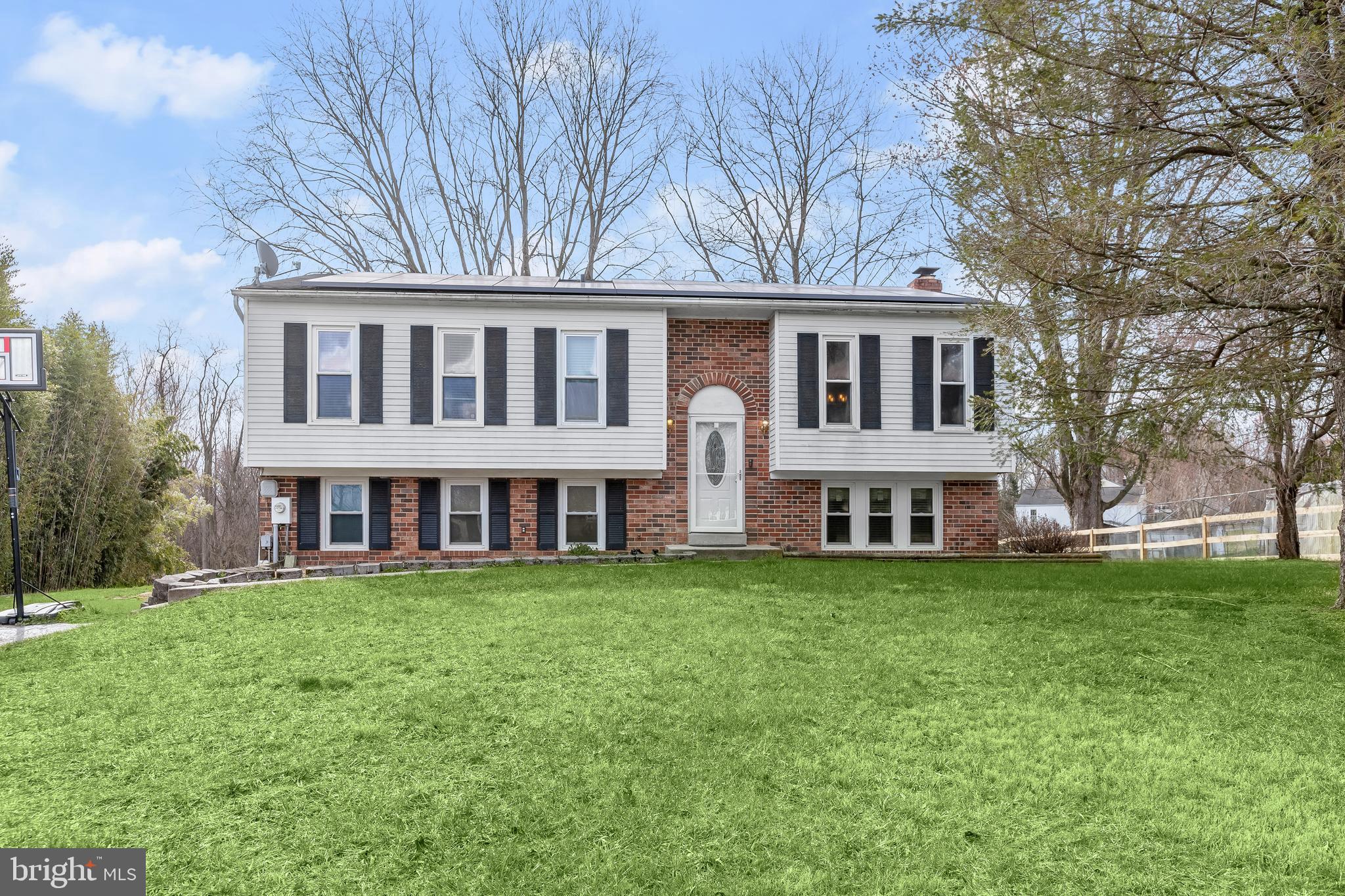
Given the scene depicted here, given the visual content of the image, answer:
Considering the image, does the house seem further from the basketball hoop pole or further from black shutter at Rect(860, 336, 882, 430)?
the basketball hoop pole

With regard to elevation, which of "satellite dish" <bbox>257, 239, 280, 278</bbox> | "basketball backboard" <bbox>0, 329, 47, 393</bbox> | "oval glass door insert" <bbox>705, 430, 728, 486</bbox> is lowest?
"oval glass door insert" <bbox>705, 430, 728, 486</bbox>

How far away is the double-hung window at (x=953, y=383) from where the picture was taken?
1557cm

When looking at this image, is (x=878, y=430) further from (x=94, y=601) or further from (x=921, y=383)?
(x=94, y=601)

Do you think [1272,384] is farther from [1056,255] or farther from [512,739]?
[512,739]

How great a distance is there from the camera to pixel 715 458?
15.6 m

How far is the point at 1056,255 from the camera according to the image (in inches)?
281

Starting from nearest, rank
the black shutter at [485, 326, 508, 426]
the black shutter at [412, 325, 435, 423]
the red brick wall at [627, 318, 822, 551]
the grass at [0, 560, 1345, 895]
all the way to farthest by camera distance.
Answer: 1. the grass at [0, 560, 1345, 895]
2. the black shutter at [412, 325, 435, 423]
3. the black shutter at [485, 326, 508, 426]
4. the red brick wall at [627, 318, 822, 551]

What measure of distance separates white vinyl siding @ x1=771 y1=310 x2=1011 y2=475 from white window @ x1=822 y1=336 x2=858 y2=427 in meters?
0.10

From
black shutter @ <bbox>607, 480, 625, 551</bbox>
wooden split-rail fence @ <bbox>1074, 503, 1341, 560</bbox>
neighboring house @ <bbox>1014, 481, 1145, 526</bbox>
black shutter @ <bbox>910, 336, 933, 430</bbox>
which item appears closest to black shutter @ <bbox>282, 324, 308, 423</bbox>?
black shutter @ <bbox>607, 480, 625, 551</bbox>

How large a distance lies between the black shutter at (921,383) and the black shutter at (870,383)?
55 cm

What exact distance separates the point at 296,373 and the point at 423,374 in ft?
6.31

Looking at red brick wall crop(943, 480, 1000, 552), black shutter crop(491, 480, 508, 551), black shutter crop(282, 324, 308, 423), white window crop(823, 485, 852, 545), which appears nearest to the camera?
black shutter crop(282, 324, 308, 423)

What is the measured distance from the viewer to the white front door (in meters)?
15.5

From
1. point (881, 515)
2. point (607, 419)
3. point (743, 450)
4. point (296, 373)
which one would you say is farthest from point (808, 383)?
point (296, 373)
